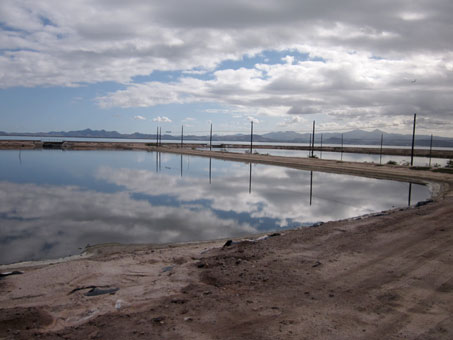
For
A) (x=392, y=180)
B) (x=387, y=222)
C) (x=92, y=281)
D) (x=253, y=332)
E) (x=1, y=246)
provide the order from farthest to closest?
(x=392, y=180) < (x=387, y=222) < (x=1, y=246) < (x=92, y=281) < (x=253, y=332)

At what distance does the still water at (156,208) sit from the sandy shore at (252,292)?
6.51 ft

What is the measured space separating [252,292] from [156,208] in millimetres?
Result: 10189

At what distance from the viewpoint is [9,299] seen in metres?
5.70

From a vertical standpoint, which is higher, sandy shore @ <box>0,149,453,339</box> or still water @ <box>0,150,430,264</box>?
sandy shore @ <box>0,149,453,339</box>

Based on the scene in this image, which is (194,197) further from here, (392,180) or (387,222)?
(392,180)

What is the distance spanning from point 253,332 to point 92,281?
11.3ft

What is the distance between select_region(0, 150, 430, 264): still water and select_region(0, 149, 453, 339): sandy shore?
1984 mm

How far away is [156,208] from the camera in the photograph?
14984mm

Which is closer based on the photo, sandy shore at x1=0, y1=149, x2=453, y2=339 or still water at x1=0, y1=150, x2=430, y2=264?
sandy shore at x1=0, y1=149, x2=453, y2=339

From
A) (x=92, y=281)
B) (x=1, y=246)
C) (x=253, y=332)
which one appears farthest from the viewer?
(x=1, y=246)

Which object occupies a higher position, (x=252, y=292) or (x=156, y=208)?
(x=252, y=292)

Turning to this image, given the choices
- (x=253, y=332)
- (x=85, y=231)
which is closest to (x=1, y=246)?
(x=85, y=231)

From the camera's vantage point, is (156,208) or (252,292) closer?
(252,292)

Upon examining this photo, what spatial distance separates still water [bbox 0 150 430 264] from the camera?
34.7 feet
